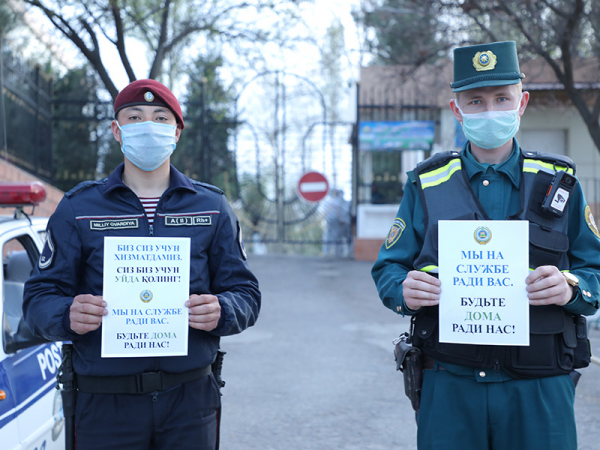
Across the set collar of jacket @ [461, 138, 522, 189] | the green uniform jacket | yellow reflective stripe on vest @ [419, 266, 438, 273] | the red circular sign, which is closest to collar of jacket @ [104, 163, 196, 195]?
the green uniform jacket

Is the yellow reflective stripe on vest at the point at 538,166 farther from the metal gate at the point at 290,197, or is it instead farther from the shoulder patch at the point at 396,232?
the metal gate at the point at 290,197

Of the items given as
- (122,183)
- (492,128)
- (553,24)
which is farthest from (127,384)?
(553,24)

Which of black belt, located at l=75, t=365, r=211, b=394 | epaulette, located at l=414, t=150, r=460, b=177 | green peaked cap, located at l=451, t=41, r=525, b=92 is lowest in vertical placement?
black belt, located at l=75, t=365, r=211, b=394

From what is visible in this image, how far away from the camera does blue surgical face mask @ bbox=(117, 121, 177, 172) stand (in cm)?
263

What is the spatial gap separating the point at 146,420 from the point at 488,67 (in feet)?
5.67

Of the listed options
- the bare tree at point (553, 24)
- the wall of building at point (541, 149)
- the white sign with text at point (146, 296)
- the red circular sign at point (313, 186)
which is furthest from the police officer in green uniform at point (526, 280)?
the wall of building at point (541, 149)

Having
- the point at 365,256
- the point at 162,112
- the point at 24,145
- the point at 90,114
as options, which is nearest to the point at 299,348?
the point at 162,112

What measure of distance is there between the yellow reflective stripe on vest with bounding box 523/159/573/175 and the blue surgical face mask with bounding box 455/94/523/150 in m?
0.11

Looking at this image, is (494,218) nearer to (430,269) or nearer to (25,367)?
(430,269)

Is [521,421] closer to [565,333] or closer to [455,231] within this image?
[565,333]

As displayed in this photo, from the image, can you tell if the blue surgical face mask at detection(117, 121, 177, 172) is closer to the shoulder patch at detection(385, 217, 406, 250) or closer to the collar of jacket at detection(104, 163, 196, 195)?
the collar of jacket at detection(104, 163, 196, 195)

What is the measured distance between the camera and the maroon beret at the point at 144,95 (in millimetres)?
2636

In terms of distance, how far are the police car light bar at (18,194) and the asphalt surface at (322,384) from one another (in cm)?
230

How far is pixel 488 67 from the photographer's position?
2.47 m
